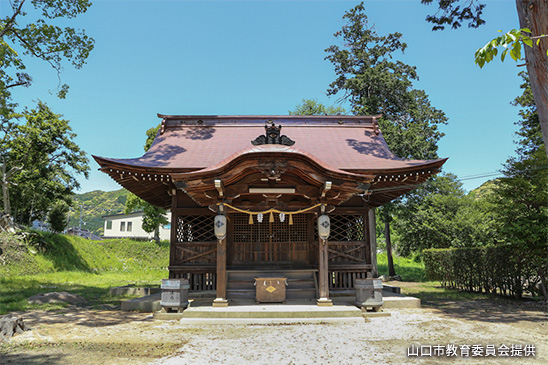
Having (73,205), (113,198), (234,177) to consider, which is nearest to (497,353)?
(234,177)

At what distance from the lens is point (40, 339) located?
6414 mm

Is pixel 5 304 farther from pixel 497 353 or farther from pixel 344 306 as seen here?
pixel 497 353

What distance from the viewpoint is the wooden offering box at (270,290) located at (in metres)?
8.97

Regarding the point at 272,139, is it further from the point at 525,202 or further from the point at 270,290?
the point at 525,202

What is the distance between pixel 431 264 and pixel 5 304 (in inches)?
699

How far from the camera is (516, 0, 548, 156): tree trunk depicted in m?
5.56

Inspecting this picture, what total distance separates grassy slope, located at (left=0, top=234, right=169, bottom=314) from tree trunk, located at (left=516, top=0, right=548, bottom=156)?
12.3 metres

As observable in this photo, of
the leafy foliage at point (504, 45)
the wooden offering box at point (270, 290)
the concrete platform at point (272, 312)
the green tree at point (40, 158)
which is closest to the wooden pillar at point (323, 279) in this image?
the concrete platform at point (272, 312)

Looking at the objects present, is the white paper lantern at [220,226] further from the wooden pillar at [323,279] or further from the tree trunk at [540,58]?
the tree trunk at [540,58]

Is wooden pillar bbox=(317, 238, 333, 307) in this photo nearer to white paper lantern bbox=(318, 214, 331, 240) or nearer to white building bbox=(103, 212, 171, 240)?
white paper lantern bbox=(318, 214, 331, 240)

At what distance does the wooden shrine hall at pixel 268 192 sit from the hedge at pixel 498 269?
4016 millimetres

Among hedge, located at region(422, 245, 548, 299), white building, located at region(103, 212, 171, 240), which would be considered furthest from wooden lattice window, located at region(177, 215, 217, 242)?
white building, located at region(103, 212, 171, 240)

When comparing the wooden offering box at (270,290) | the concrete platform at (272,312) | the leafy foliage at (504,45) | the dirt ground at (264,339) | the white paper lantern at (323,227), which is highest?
the leafy foliage at (504,45)

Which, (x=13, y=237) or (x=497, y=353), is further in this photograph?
(x=13, y=237)
